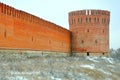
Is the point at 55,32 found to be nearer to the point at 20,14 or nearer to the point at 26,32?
the point at 26,32

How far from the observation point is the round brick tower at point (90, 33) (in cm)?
3231

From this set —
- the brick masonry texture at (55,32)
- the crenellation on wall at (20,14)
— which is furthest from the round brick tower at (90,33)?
the crenellation on wall at (20,14)

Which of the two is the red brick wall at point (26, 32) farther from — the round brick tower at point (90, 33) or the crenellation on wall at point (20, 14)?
the round brick tower at point (90, 33)

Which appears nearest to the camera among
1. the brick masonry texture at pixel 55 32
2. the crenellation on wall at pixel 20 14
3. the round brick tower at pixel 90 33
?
the crenellation on wall at pixel 20 14

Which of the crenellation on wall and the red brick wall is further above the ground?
the crenellation on wall

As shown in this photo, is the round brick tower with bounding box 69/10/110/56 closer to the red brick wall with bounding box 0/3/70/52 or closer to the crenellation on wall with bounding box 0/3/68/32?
the red brick wall with bounding box 0/3/70/52

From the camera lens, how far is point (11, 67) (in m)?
13.0

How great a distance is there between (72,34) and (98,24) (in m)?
3.22

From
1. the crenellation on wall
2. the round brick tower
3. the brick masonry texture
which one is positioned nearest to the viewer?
the crenellation on wall

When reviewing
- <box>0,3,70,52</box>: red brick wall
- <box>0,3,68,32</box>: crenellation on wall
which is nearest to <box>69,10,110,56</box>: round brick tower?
Result: <box>0,3,70,52</box>: red brick wall

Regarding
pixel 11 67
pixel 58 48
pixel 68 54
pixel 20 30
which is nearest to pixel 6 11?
pixel 20 30

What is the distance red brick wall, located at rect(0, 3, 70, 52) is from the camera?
17391mm

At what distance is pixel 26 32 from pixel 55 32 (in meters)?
7.37

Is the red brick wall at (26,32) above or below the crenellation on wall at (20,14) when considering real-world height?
below
